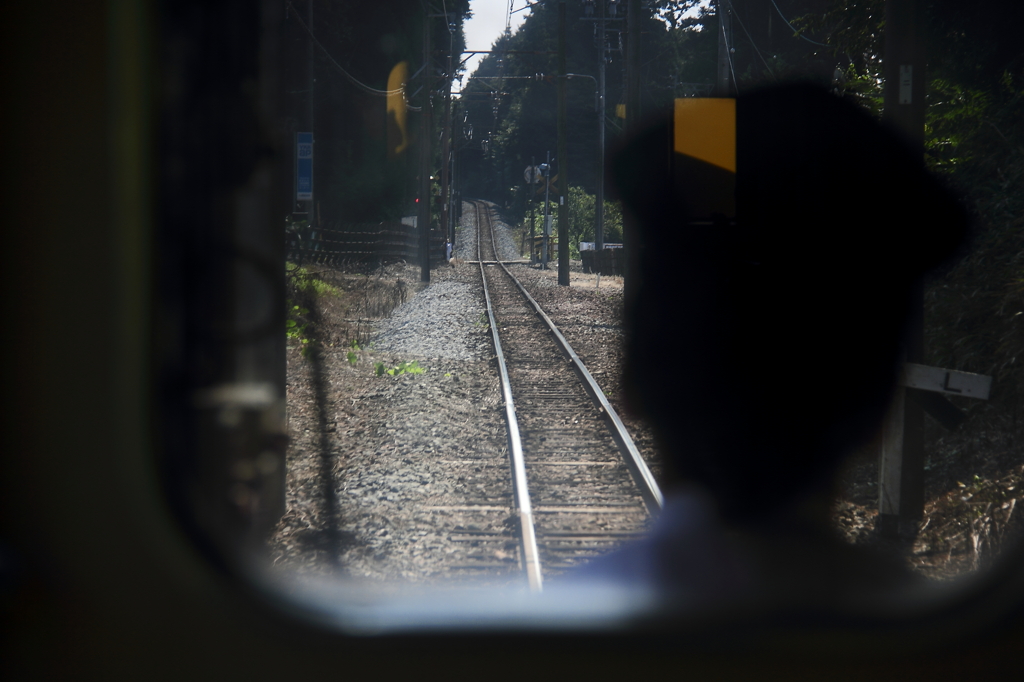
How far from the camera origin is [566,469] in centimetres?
626

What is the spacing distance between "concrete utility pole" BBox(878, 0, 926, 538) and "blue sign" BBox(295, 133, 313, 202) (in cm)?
776

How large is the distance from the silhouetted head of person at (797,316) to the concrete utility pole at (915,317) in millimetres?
365

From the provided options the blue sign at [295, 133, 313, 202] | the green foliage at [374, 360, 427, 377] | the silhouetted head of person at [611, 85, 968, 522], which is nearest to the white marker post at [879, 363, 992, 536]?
the silhouetted head of person at [611, 85, 968, 522]

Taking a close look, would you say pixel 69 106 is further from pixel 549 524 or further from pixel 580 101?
pixel 580 101

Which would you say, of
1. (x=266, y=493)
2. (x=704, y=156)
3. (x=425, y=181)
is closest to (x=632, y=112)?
(x=704, y=156)

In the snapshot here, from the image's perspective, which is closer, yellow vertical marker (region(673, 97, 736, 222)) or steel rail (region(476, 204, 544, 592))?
steel rail (region(476, 204, 544, 592))

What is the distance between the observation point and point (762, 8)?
39.3 m

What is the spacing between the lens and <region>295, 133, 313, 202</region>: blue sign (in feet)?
36.5

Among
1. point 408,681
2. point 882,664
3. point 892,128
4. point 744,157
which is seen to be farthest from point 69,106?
point 744,157

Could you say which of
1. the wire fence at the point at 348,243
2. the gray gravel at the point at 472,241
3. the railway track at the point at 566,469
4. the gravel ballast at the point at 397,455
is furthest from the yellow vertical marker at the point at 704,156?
the gray gravel at the point at 472,241

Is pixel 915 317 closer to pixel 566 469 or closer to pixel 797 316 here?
pixel 566 469

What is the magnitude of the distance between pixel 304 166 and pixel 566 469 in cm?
674

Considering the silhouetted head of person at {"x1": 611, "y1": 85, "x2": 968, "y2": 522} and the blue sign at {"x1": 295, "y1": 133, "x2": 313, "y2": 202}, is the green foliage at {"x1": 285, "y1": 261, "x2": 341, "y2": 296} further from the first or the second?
the silhouetted head of person at {"x1": 611, "y1": 85, "x2": 968, "y2": 522}

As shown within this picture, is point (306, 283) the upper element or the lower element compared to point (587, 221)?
lower
